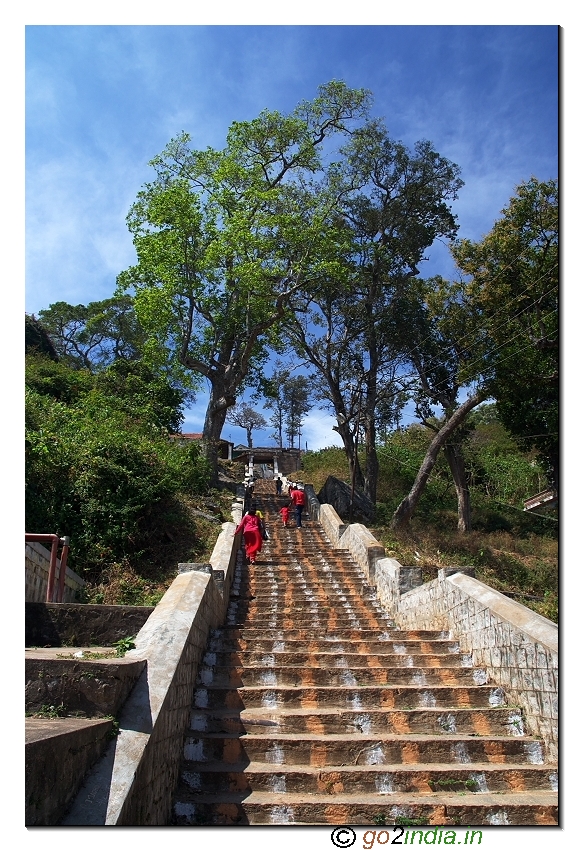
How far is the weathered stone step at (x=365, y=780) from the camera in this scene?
4.60m

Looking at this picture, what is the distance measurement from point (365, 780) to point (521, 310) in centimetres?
987

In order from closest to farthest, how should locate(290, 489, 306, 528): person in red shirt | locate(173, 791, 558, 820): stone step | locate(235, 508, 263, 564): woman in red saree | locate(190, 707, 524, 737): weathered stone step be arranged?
locate(173, 791, 558, 820): stone step, locate(190, 707, 524, 737): weathered stone step, locate(235, 508, 263, 564): woman in red saree, locate(290, 489, 306, 528): person in red shirt

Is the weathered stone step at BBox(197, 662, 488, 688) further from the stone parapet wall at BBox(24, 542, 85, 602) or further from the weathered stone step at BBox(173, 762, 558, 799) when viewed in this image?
the stone parapet wall at BBox(24, 542, 85, 602)

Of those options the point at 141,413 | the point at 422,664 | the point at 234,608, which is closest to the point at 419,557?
the point at 234,608

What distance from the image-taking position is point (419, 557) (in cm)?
Answer: 1459

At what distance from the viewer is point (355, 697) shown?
5844 millimetres

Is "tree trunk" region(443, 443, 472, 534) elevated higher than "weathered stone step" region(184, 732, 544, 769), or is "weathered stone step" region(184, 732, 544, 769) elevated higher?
"tree trunk" region(443, 443, 472, 534)

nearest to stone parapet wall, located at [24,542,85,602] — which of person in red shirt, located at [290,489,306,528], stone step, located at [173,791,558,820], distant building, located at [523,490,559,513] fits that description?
stone step, located at [173,791,558,820]

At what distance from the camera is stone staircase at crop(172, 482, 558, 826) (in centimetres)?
432

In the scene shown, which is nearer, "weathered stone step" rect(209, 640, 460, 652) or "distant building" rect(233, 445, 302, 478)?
"weathered stone step" rect(209, 640, 460, 652)

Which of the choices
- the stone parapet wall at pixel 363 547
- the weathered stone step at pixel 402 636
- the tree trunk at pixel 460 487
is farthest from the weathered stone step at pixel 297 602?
the tree trunk at pixel 460 487

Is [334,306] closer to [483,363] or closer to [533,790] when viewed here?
[483,363]

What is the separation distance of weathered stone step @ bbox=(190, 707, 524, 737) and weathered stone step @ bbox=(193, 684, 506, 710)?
205 mm

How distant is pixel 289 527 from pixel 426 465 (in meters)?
4.66
